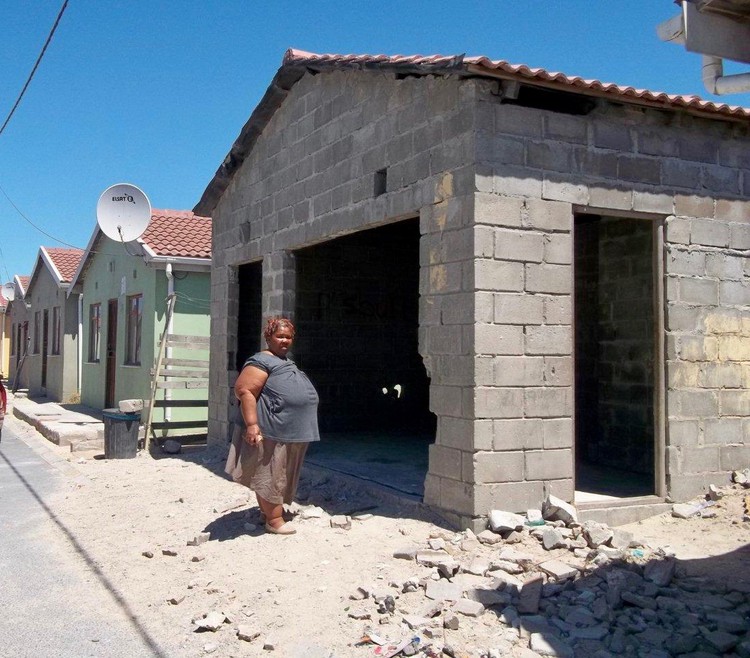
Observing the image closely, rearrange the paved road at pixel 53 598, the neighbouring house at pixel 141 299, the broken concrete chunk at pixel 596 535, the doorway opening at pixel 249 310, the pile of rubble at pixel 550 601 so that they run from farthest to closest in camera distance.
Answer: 1. the neighbouring house at pixel 141 299
2. the doorway opening at pixel 249 310
3. the broken concrete chunk at pixel 596 535
4. the paved road at pixel 53 598
5. the pile of rubble at pixel 550 601

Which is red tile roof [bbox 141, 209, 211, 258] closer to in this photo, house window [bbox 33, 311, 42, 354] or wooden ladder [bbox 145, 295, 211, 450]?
wooden ladder [bbox 145, 295, 211, 450]

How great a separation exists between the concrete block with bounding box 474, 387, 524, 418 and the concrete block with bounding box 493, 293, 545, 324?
0.58m

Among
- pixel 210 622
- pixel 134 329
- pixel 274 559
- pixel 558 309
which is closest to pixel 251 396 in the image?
pixel 274 559

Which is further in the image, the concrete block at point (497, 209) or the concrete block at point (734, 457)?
the concrete block at point (734, 457)

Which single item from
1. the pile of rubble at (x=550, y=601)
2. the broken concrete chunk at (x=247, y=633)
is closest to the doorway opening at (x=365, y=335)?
the pile of rubble at (x=550, y=601)

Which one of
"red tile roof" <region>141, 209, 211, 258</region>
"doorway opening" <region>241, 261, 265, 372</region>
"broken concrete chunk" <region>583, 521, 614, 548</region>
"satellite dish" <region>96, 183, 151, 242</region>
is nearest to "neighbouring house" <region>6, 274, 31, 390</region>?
"red tile roof" <region>141, 209, 211, 258</region>

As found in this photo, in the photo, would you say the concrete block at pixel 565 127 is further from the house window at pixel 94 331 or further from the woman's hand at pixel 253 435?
the house window at pixel 94 331

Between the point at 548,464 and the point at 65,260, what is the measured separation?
20.5 meters

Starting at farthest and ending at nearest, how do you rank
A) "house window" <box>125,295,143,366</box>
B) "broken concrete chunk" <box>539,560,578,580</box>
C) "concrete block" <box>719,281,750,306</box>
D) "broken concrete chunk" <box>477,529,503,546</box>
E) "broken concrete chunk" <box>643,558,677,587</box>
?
"house window" <box>125,295,143,366</box> → "concrete block" <box>719,281,750,306</box> → "broken concrete chunk" <box>477,529,503,546</box> → "broken concrete chunk" <box>539,560,578,580</box> → "broken concrete chunk" <box>643,558,677,587</box>

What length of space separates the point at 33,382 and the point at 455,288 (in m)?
23.4

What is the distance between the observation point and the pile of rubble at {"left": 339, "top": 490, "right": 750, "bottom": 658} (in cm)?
442

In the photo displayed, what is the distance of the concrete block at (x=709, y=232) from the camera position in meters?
7.31

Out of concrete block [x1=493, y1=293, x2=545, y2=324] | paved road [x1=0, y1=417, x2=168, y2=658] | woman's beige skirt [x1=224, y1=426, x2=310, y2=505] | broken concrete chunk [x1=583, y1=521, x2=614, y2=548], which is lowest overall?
paved road [x1=0, y1=417, x2=168, y2=658]

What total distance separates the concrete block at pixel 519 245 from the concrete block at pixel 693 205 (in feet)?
5.11
